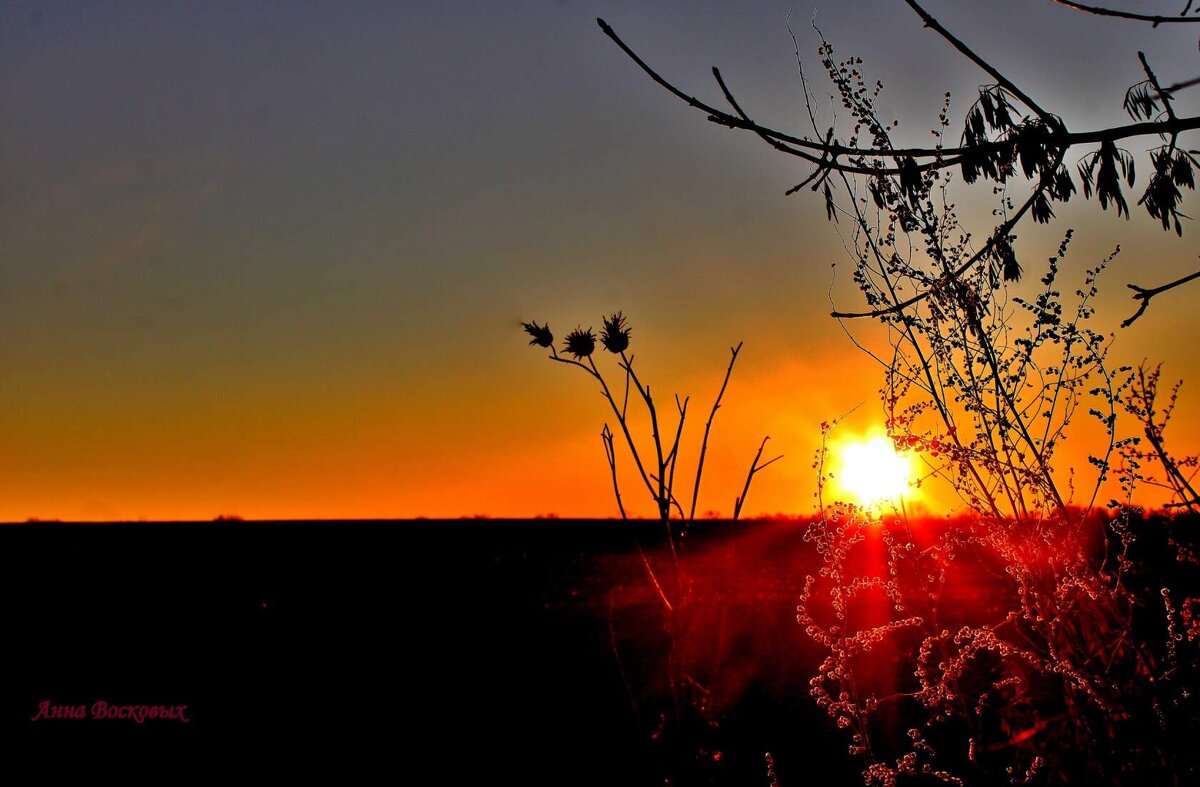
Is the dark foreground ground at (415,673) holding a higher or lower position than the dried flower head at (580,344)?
lower

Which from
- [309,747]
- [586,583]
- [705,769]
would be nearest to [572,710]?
[309,747]

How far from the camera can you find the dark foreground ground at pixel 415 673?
192 inches

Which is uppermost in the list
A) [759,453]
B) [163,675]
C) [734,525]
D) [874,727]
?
[759,453]

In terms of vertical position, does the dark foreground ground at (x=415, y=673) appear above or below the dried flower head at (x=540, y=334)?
below

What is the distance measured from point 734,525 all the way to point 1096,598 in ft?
6.14

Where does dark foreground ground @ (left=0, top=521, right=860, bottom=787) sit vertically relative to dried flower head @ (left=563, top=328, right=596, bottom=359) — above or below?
below

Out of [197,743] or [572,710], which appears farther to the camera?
[572,710]

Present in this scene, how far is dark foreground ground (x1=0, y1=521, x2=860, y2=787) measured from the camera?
487cm

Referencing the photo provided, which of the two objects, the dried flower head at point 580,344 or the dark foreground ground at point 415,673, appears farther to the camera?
the dark foreground ground at point 415,673

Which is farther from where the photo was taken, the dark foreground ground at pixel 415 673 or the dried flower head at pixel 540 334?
the dark foreground ground at pixel 415 673

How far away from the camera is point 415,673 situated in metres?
6.82

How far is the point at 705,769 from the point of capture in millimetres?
1967

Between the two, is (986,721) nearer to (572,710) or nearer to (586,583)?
(572,710)

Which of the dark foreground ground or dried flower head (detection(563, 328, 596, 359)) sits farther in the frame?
the dark foreground ground
